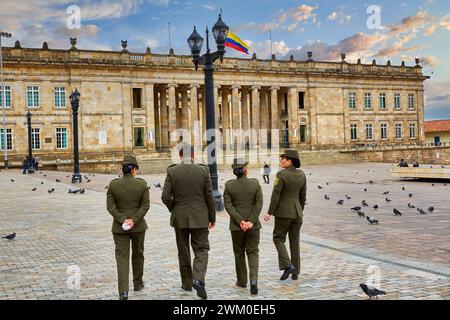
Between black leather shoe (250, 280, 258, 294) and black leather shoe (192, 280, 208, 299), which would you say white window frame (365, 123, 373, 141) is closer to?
black leather shoe (250, 280, 258, 294)

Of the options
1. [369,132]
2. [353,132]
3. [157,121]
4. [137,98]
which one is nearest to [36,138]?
[137,98]

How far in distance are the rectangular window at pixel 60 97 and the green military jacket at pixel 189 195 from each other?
4792 centimetres

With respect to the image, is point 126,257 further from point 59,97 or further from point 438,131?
point 438,131

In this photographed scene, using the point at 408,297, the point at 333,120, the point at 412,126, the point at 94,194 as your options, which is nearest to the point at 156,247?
the point at 408,297

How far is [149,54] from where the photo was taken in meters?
56.9

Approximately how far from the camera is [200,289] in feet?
23.1

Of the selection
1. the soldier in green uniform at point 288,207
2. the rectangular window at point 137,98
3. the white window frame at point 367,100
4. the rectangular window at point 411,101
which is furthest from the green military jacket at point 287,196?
the rectangular window at point 411,101

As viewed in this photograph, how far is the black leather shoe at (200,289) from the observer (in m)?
7.02

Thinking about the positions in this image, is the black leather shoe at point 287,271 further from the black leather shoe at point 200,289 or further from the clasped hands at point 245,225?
the black leather shoe at point 200,289

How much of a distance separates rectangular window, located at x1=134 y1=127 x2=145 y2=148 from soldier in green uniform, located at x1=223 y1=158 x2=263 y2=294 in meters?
49.6

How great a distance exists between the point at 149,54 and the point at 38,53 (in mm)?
11527

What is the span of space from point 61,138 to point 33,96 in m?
4.83

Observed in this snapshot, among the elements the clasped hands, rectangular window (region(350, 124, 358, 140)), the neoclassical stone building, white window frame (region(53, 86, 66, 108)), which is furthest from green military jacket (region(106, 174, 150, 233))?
rectangular window (region(350, 124, 358, 140))

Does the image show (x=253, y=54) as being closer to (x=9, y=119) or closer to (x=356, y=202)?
(x=9, y=119)
